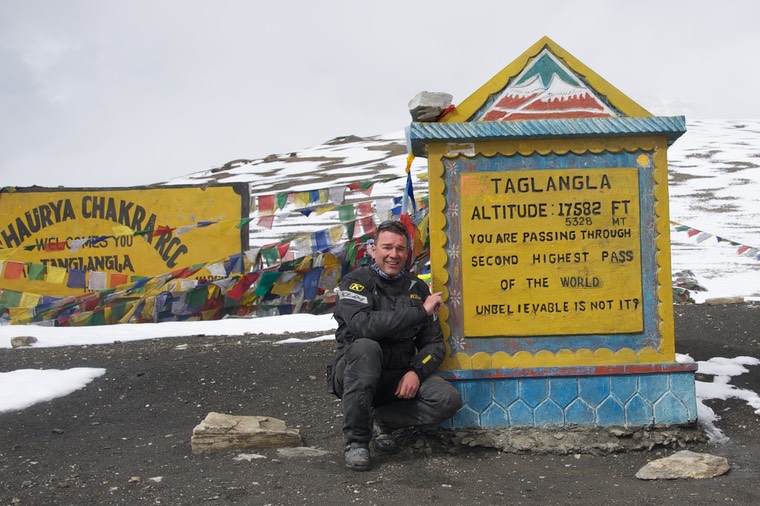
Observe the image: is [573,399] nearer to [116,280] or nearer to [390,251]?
[390,251]

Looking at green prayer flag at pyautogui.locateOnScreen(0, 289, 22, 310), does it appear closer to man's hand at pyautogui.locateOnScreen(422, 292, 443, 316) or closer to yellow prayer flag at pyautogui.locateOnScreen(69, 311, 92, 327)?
yellow prayer flag at pyautogui.locateOnScreen(69, 311, 92, 327)

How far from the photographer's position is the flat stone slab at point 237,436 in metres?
5.08

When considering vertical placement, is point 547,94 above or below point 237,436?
above

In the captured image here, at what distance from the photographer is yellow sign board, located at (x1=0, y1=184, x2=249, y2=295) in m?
14.5

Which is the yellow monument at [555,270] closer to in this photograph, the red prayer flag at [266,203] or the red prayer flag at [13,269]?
the red prayer flag at [266,203]

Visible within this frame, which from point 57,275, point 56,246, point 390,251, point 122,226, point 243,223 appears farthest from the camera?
point 122,226

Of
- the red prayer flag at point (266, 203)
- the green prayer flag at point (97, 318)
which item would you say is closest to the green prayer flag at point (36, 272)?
the green prayer flag at point (97, 318)


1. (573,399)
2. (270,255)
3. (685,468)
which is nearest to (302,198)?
(270,255)

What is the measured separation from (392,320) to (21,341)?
6817 millimetres

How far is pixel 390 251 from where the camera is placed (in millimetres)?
4945

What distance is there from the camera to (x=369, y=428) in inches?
185

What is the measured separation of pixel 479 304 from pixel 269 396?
2.38 meters

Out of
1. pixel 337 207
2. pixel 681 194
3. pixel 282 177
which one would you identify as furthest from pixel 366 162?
pixel 337 207

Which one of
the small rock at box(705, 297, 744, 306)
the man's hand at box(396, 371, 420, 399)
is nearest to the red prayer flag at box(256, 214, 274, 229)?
the small rock at box(705, 297, 744, 306)
